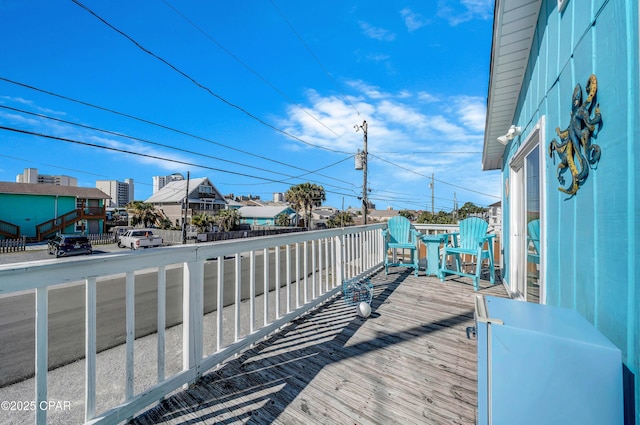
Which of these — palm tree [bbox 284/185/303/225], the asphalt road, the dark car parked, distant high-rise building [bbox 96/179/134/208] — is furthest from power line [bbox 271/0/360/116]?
distant high-rise building [bbox 96/179/134/208]

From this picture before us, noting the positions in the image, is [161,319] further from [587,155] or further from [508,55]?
[508,55]

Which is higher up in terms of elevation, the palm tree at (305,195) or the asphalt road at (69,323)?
the palm tree at (305,195)

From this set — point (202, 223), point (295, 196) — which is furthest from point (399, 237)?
point (295, 196)

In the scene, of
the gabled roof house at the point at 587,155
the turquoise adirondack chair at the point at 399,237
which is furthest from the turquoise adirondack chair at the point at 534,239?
the turquoise adirondack chair at the point at 399,237

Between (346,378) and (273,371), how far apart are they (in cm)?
51

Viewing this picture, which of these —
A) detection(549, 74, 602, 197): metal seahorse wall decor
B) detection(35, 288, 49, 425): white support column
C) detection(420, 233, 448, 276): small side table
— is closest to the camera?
detection(35, 288, 49, 425): white support column

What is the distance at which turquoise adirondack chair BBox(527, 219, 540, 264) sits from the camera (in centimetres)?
228

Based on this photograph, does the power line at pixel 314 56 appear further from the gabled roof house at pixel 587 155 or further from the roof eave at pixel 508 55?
the gabled roof house at pixel 587 155

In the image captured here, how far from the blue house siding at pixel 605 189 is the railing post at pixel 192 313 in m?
1.95

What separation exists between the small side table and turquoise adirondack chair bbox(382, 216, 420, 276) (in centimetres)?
18

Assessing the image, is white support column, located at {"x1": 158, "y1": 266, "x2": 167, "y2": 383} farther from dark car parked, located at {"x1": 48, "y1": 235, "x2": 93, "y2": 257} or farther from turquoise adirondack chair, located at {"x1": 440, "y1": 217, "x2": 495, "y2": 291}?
dark car parked, located at {"x1": 48, "y1": 235, "x2": 93, "y2": 257}

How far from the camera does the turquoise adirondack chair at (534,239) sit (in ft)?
7.49

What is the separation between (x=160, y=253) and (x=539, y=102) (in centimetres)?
297

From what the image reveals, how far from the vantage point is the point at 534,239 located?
2.47m
